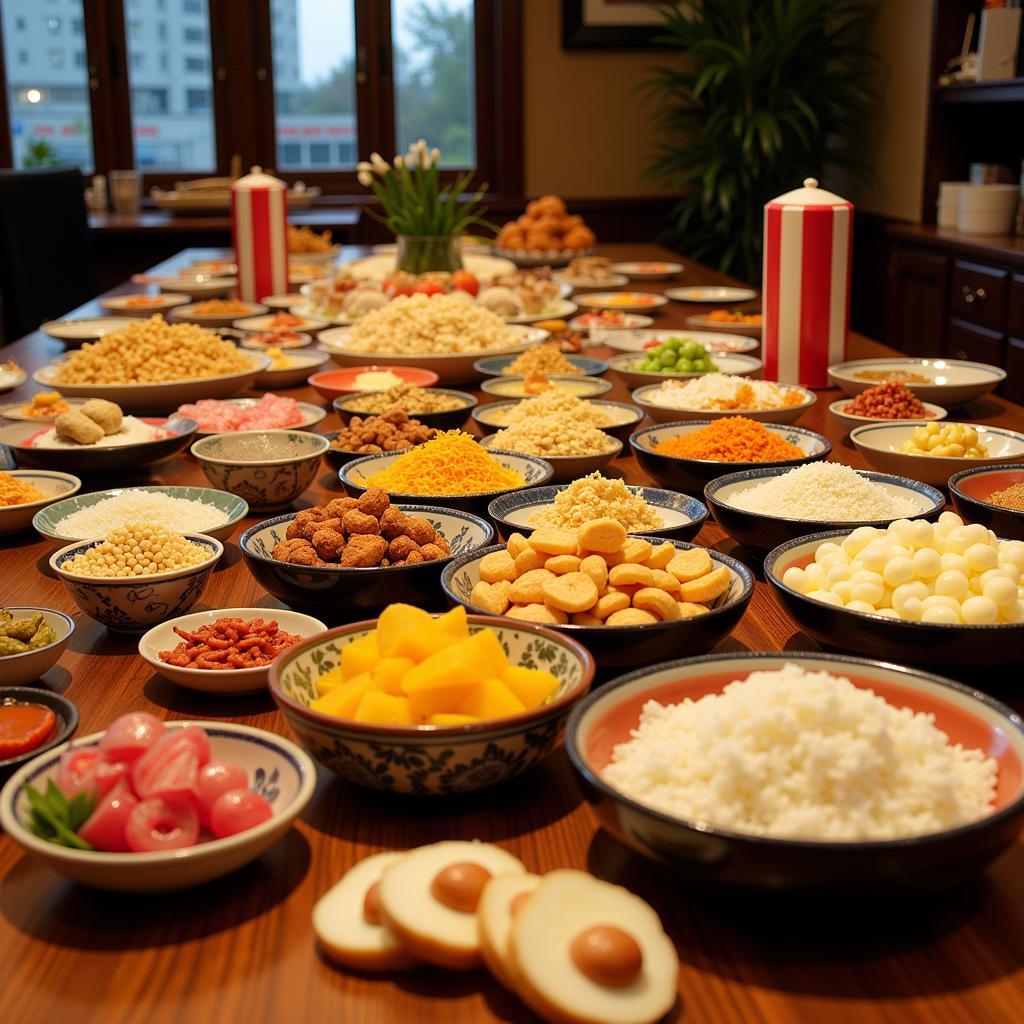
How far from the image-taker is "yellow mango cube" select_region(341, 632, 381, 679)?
1.04 meters

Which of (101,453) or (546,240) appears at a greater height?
(546,240)

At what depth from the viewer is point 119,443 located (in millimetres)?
1936

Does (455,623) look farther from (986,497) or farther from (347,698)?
(986,497)

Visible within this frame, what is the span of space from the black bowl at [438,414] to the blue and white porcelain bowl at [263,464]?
0.76 feet

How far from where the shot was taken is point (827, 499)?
4.97 feet

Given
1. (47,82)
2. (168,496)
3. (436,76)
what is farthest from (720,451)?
(47,82)

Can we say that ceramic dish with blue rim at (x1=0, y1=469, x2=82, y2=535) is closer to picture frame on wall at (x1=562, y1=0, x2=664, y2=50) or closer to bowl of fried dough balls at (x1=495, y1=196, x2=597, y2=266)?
bowl of fried dough balls at (x1=495, y1=196, x2=597, y2=266)

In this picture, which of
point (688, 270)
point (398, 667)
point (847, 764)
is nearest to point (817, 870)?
point (847, 764)

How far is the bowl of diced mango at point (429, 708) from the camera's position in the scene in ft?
3.11

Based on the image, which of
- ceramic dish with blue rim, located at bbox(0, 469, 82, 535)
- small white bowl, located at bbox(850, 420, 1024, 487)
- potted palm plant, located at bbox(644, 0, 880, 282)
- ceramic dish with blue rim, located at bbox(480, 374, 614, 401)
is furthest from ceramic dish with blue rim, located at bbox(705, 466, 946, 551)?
potted palm plant, located at bbox(644, 0, 880, 282)

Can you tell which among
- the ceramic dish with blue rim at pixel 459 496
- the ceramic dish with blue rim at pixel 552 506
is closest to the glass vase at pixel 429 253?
the ceramic dish with blue rim at pixel 459 496

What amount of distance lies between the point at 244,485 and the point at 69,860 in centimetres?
100

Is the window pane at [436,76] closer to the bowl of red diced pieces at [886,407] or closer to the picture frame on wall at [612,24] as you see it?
the picture frame on wall at [612,24]

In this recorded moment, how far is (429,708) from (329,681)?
0.43 feet
